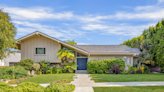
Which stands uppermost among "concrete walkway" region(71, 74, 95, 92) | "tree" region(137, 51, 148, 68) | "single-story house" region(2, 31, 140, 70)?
"single-story house" region(2, 31, 140, 70)

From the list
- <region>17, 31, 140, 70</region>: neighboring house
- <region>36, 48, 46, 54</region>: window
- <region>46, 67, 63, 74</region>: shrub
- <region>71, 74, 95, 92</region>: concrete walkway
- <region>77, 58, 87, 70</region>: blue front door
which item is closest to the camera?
<region>71, 74, 95, 92</region>: concrete walkway

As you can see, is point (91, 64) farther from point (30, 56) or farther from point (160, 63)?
point (160, 63)

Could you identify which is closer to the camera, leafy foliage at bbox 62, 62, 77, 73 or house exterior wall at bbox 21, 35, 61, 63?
A: leafy foliage at bbox 62, 62, 77, 73

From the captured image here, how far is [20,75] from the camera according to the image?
41.8ft

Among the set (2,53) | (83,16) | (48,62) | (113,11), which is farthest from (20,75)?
(113,11)

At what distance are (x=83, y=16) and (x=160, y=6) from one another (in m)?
8.72

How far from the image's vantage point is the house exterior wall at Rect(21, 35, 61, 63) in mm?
17688

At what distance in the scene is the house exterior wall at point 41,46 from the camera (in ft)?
58.0

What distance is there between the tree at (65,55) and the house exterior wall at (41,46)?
1.98 ft

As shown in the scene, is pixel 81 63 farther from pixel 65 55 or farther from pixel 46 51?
pixel 46 51

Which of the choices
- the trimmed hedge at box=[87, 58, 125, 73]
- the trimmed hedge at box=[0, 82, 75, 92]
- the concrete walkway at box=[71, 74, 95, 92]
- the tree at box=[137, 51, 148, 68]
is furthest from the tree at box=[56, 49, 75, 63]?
the trimmed hedge at box=[0, 82, 75, 92]

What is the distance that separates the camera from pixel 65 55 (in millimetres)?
16828

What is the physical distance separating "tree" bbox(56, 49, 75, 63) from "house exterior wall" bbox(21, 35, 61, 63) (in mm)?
604

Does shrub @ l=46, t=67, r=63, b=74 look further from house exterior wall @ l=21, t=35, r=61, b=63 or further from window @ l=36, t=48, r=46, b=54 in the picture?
window @ l=36, t=48, r=46, b=54
